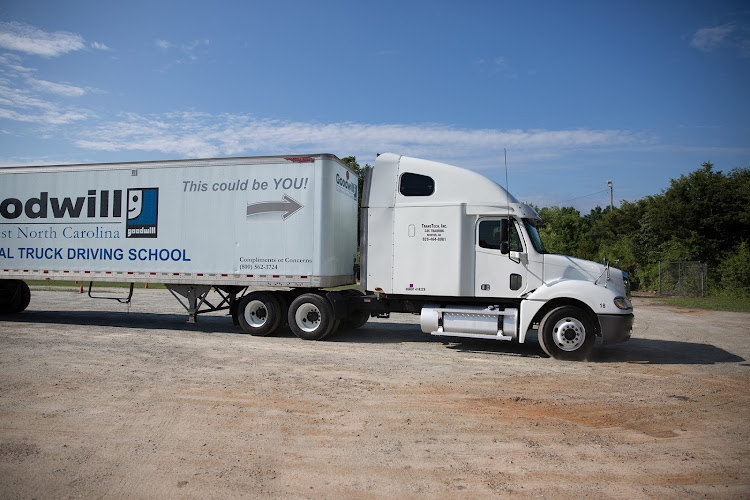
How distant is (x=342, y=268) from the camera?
11.6 m

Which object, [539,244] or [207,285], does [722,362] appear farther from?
[207,285]

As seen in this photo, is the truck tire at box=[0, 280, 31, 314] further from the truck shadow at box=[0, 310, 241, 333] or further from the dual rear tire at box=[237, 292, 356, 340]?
the dual rear tire at box=[237, 292, 356, 340]

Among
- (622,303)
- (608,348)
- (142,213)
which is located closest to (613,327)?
(622,303)

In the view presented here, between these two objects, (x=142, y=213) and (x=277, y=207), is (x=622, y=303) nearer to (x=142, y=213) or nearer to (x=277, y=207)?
(x=277, y=207)

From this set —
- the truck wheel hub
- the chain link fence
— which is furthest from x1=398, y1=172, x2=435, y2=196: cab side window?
the chain link fence

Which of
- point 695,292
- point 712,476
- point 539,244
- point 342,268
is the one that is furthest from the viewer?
point 695,292

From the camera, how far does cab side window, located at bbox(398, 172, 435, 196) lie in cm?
1040

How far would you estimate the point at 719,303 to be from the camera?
2202cm

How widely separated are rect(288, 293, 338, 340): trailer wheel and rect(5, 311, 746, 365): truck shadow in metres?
0.44

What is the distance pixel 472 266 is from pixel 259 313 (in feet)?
16.2

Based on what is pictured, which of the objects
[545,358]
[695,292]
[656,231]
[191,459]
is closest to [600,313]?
[545,358]

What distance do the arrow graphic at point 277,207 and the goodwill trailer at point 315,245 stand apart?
0.11 ft

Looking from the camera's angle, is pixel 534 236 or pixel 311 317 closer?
pixel 534 236

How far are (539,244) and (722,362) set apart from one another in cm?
393
